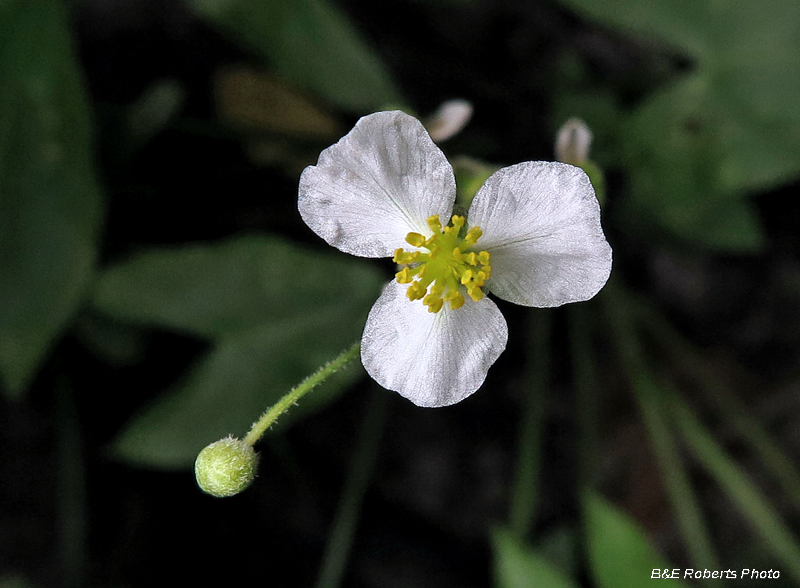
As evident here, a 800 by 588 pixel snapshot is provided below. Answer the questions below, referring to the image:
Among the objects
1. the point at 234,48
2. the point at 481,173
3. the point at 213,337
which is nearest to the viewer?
the point at 481,173

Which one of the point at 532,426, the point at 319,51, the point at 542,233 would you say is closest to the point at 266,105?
the point at 319,51

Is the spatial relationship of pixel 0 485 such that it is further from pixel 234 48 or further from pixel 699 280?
pixel 699 280

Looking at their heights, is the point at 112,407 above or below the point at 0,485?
above

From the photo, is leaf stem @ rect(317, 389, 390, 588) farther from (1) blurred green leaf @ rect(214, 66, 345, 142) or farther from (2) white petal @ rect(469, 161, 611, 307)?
(2) white petal @ rect(469, 161, 611, 307)

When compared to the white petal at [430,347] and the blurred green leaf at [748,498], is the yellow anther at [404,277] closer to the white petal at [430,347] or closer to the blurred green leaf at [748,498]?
the white petal at [430,347]

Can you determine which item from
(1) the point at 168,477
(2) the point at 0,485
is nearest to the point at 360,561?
(1) the point at 168,477

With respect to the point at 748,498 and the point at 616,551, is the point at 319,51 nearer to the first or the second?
the point at 616,551

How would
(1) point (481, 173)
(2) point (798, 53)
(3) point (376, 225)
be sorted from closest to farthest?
(3) point (376, 225) < (1) point (481, 173) < (2) point (798, 53)
